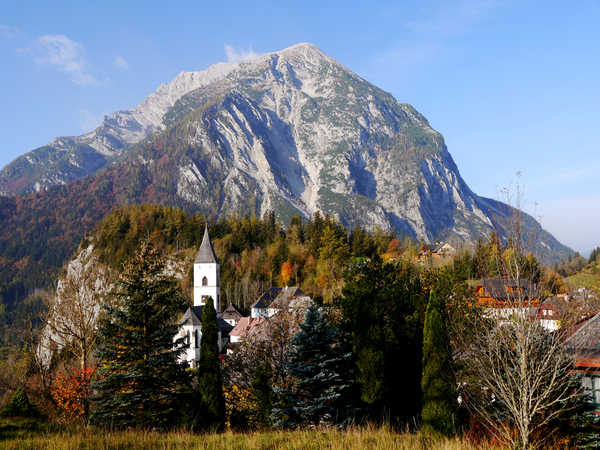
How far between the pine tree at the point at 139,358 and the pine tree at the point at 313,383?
4335 millimetres

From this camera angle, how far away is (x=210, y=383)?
1873cm

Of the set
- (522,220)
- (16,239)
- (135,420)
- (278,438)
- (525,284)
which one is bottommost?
(135,420)

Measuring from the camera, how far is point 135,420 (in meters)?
16.7

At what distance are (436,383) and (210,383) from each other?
29.2ft

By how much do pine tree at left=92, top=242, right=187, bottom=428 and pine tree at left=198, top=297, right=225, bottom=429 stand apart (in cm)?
87

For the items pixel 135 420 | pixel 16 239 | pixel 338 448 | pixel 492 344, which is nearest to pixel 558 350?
pixel 492 344

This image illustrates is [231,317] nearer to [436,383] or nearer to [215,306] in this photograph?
[215,306]

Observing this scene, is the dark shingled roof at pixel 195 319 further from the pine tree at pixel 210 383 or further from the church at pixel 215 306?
the pine tree at pixel 210 383

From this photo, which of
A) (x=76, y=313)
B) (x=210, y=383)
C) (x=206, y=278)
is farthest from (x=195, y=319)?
(x=210, y=383)

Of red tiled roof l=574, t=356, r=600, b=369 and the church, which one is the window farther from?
the church

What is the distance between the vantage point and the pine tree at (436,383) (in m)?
16.8

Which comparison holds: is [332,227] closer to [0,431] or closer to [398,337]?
[398,337]

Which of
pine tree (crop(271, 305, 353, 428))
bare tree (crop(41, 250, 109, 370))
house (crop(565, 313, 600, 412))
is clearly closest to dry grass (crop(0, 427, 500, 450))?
house (crop(565, 313, 600, 412))

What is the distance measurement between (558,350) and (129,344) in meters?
14.9
